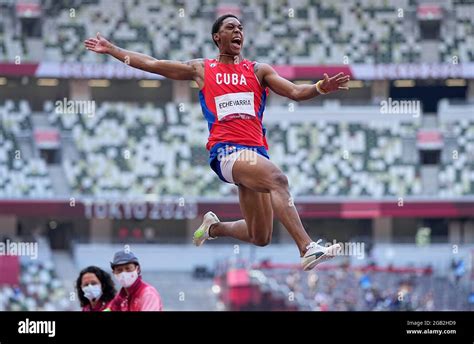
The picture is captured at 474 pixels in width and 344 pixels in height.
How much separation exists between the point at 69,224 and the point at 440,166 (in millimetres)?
8287

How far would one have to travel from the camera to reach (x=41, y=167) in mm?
25328

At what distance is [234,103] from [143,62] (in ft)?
2.15

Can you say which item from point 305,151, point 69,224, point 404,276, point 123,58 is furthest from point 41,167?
point 123,58

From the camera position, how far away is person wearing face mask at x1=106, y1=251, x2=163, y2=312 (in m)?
7.25

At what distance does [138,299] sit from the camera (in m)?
7.36

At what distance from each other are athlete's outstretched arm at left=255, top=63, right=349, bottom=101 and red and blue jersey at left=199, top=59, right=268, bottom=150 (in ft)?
0.23

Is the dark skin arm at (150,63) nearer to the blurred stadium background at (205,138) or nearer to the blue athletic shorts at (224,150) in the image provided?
the blue athletic shorts at (224,150)

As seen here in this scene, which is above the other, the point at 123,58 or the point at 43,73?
the point at 43,73

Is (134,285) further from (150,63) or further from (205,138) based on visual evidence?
(205,138)

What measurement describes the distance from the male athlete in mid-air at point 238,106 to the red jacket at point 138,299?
3.02ft

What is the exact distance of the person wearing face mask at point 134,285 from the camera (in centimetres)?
725

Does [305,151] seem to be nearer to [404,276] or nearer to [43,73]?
[404,276]

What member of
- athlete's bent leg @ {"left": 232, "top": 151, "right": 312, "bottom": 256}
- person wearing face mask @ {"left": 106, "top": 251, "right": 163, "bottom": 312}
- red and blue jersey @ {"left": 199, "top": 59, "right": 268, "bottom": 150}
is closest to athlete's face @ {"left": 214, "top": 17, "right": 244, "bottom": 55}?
red and blue jersey @ {"left": 199, "top": 59, "right": 268, "bottom": 150}

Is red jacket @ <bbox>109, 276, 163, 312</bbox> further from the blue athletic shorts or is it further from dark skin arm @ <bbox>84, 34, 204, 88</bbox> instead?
dark skin arm @ <bbox>84, 34, 204, 88</bbox>
